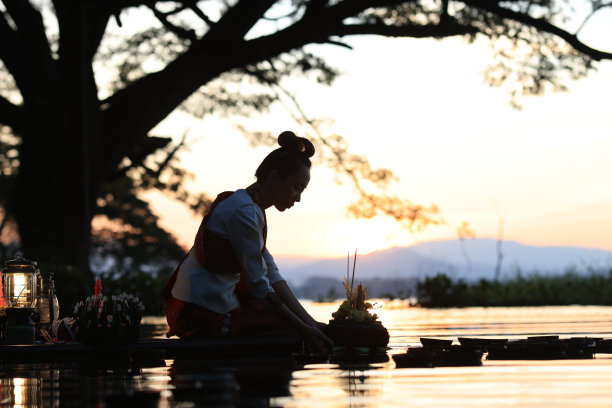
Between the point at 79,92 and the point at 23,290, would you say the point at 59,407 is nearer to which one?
the point at 23,290

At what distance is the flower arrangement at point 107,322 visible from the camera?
633 centimetres

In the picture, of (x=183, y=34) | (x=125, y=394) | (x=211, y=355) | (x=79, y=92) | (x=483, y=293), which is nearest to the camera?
(x=125, y=394)

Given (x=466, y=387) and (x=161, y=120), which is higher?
(x=161, y=120)

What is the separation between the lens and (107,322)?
6352mm

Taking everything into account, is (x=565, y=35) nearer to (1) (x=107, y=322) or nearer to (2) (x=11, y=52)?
(2) (x=11, y=52)

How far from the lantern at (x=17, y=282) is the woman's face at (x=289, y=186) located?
2067mm

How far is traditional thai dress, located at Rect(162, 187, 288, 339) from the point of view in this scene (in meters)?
5.93

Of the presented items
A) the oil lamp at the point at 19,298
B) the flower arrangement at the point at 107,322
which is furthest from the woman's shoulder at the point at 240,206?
the oil lamp at the point at 19,298

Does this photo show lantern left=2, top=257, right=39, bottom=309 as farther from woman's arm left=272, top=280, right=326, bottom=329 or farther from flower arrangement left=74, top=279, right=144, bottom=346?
woman's arm left=272, top=280, right=326, bottom=329

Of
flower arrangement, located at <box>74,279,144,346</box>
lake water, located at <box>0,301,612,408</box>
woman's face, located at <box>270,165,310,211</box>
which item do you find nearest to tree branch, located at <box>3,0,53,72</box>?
flower arrangement, located at <box>74,279,144,346</box>

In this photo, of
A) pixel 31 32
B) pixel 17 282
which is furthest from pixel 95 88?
pixel 17 282

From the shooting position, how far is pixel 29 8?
15.3 m

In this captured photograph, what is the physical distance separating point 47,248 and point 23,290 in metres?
8.43

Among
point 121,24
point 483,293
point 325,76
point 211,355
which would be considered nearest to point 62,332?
point 211,355
